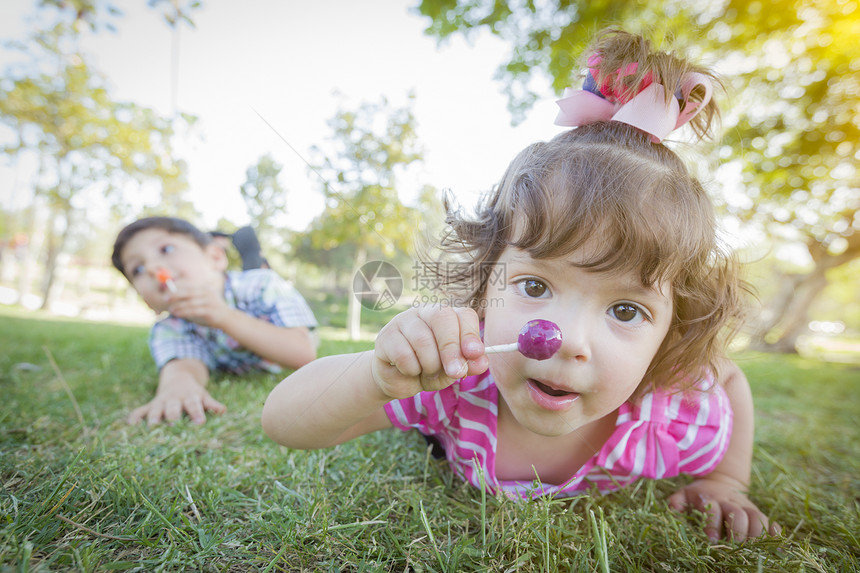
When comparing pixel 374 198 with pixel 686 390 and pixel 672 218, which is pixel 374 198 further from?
pixel 686 390

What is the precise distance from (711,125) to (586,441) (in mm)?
1037

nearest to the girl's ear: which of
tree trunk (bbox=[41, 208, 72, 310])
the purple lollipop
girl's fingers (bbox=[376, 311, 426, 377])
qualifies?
girl's fingers (bbox=[376, 311, 426, 377])

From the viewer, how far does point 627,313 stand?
40.1 inches

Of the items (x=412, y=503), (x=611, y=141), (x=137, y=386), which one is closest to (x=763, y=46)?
(x=611, y=141)

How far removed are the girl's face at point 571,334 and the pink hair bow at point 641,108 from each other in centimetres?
46

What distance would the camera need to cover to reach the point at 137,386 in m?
2.19

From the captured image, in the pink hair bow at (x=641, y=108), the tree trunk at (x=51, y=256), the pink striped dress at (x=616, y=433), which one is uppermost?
the pink hair bow at (x=641, y=108)

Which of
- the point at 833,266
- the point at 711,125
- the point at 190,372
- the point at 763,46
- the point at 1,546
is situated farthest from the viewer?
the point at 833,266

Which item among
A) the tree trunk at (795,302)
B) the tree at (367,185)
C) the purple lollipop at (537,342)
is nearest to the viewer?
the purple lollipop at (537,342)

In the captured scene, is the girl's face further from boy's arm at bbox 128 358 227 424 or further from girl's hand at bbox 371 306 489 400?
boy's arm at bbox 128 358 227 424

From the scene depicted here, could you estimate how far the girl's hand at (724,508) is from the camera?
1.14 m

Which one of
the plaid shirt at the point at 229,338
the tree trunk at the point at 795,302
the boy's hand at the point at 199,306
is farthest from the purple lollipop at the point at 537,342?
the tree trunk at the point at 795,302

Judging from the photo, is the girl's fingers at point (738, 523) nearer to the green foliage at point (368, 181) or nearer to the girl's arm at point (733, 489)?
the girl's arm at point (733, 489)

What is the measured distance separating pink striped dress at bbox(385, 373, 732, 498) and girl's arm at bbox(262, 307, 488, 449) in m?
0.17
